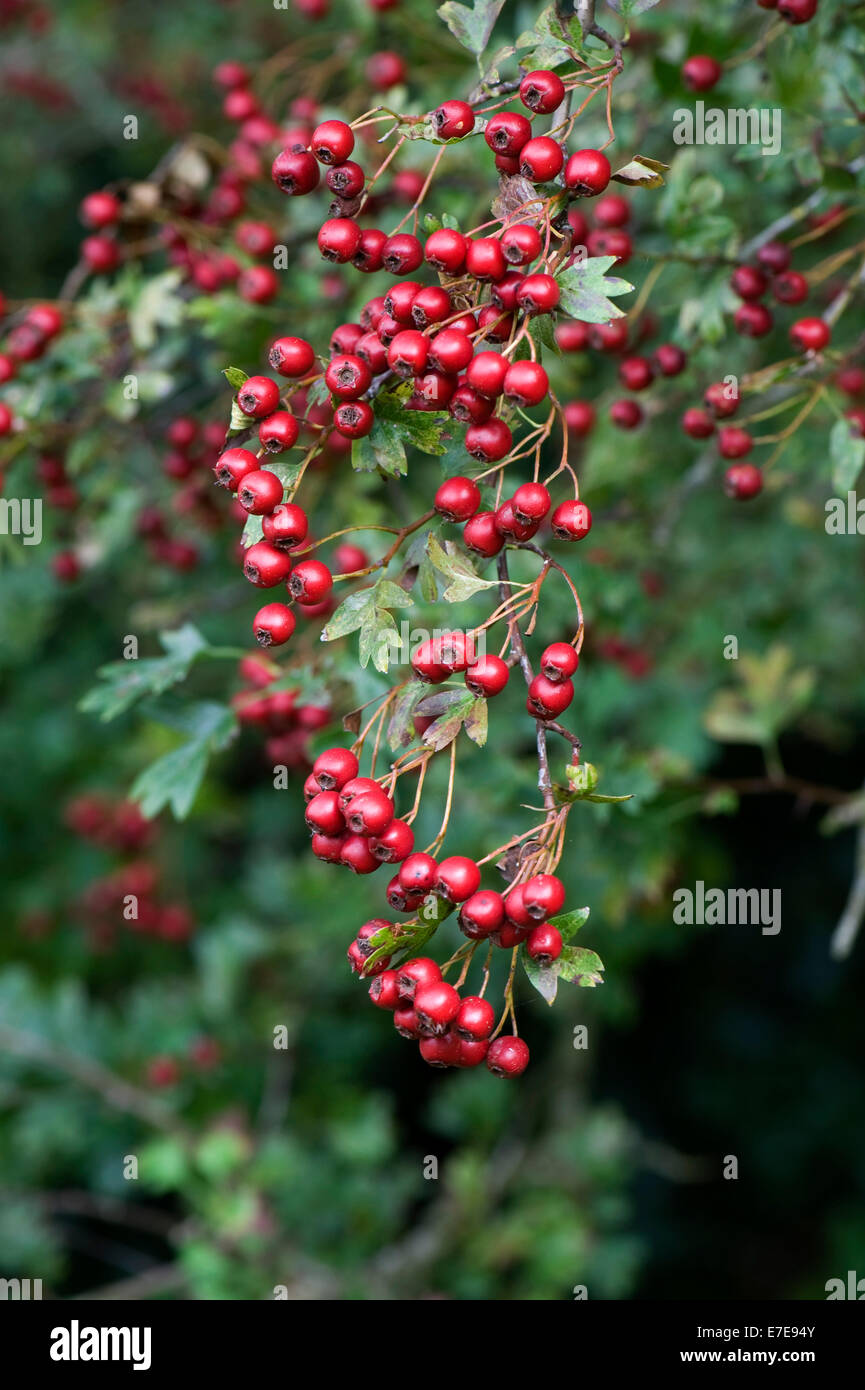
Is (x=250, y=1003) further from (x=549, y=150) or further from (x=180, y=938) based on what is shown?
(x=549, y=150)

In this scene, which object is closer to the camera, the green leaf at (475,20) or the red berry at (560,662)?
the red berry at (560,662)

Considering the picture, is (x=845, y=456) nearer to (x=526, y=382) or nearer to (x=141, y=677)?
(x=526, y=382)

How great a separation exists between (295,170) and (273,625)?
0.42m

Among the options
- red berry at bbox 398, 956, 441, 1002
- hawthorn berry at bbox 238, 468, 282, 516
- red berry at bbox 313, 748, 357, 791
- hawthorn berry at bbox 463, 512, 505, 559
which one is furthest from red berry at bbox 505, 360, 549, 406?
red berry at bbox 398, 956, 441, 1002

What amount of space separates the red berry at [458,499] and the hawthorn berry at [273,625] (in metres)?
0.17

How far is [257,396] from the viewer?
38.2 inches

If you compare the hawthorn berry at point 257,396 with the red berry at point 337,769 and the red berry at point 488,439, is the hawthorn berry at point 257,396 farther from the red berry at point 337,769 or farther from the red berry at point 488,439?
the red berry at point 337,769

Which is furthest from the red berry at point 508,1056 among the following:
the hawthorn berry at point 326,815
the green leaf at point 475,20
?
the green leaf at point 475,20

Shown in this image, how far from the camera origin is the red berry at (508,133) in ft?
3.10

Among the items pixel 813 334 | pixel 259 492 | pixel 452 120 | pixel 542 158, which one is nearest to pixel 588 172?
pixel 542 158

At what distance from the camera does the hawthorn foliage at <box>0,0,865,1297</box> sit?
97 centimetres

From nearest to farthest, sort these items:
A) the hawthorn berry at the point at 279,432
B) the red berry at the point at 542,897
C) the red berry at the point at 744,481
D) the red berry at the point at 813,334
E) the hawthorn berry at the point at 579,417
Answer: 1. the red berry at the point at 542,897
2. the hawthorn berry at the point at 279,432
3. the red berry at the point at 813,334
4. the red berry at the point at 744,481
5. the hawthorn berry at the point at 579,417

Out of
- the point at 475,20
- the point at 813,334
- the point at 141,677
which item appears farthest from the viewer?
the point at 141,677

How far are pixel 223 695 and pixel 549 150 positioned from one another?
214 cm
